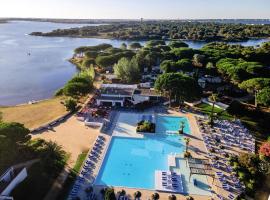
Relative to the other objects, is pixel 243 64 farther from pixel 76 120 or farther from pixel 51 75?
pixel 51 75

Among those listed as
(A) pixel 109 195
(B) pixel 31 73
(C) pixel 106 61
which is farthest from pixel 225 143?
(B) pixel 31 73

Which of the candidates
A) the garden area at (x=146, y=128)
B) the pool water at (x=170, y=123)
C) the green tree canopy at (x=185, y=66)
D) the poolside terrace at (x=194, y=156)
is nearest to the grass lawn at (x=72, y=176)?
the poolside terrace at (x=194, y=156)

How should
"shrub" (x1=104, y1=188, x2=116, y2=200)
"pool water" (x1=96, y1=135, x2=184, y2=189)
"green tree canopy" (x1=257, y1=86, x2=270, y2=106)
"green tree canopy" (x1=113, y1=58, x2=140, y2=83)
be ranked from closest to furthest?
"shrub" (x1=104, y1=188, x2=116, y2=200) < "pool water" (x1=96, y1=135, x2=184, y2=189) < "green tree canopy" (x1=257, y1=86, x2=270, y2=106) < "green tree canopy" (x1=113, y1=58, x2=140, y2=83)

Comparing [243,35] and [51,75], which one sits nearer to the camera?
[51,75]

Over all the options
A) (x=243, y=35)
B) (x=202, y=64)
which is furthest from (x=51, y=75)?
(x=243, y=35)

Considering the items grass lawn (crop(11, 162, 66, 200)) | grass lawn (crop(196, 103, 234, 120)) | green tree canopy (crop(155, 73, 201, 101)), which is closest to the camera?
grass lawn (crop(11, 162, 66, 200))

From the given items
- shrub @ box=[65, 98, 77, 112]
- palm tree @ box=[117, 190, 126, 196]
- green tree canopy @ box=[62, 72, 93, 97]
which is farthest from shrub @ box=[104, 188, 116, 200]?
green tree canopy @ box=[62, 72, 93, 97]

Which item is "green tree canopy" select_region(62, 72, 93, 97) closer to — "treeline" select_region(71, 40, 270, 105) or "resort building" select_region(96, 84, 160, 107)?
"resort building" select_region(96, 84, 160, 107)
